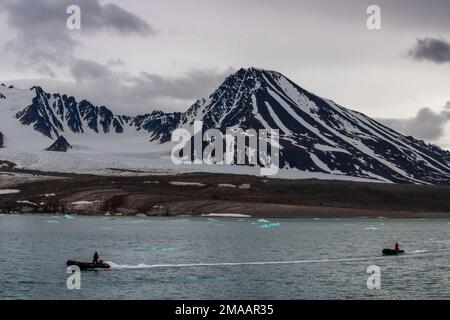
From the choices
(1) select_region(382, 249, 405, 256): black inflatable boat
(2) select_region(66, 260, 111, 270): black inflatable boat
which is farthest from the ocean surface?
(1) select_region(382, 249, 405, 256): black inflatable boat

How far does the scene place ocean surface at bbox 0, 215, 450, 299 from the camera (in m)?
64.2

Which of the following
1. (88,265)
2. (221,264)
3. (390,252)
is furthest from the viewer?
(390,252)

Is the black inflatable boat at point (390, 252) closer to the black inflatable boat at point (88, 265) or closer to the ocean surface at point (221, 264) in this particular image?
the ocean surface at point (221, 264)

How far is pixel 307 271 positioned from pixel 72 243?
4665 cm

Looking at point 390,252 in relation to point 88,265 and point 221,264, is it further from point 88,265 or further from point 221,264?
Answer: point 88,265

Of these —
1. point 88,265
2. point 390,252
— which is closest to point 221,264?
point 88,265

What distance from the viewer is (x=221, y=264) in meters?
84.7

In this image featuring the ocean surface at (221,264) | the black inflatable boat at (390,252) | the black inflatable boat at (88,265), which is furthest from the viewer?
the black inflatable boat at (390,252)

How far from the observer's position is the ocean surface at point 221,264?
64.2m

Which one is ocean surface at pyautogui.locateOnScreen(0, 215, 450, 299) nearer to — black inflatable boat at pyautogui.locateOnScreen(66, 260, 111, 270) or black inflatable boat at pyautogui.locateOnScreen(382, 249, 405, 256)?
black inflatable boat at pyautogui.locateOnScreen(66, 260, 111, 270)

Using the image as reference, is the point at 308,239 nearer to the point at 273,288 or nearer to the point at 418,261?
the point at 418,261

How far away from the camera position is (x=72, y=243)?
111 m

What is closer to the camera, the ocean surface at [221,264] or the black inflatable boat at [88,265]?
the ocean surface at [221,264]

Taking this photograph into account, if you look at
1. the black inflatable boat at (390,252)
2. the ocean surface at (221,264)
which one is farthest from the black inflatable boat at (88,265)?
the black inflatable boat at (390,252)
